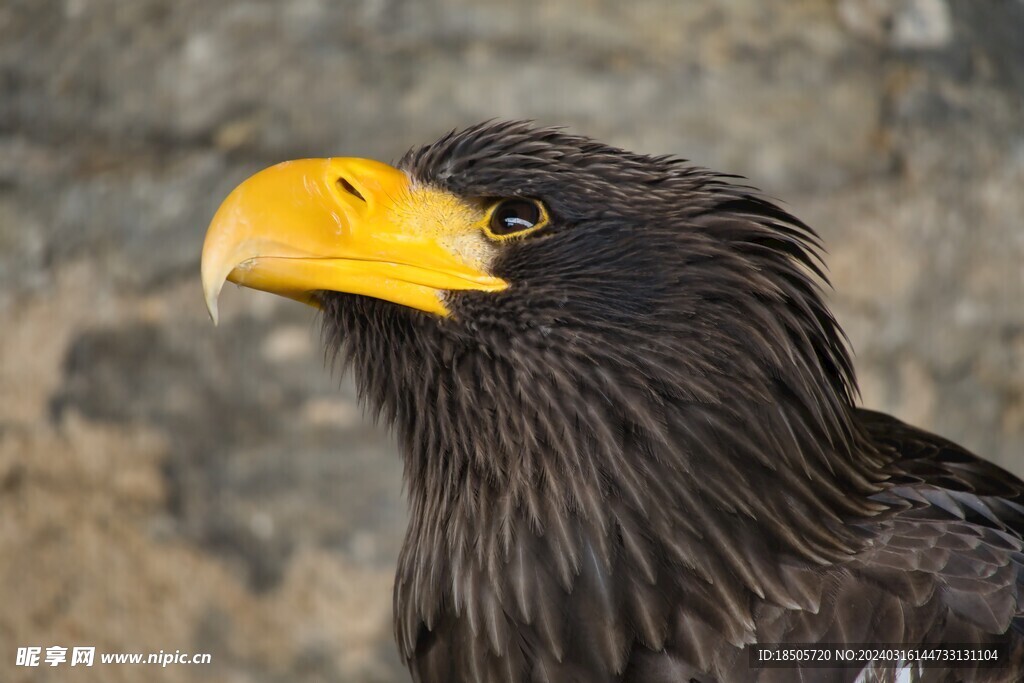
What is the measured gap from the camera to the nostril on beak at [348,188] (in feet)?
6.86

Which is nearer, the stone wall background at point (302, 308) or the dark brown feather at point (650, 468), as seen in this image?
the dark brown feather at point (650, 468)

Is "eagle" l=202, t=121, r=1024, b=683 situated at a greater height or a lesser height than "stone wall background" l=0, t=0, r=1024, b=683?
lesser

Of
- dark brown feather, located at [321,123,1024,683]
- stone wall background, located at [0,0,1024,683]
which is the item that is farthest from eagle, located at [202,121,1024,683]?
stone wall background, located at [0,0,1024,683]

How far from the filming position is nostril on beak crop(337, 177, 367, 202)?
209 cm

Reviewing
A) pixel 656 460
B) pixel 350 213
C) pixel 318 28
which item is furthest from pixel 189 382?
pixel 656 460

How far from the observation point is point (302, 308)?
14.0 feet

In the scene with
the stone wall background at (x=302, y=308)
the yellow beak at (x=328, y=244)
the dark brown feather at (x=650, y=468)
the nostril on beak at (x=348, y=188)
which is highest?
the stone wall background at (x=302, y=308)

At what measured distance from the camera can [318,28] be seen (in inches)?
178

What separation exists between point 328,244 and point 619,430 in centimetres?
60

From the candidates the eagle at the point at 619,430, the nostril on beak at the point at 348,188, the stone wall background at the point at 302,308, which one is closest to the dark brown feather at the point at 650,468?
the eagle at the point at 619,430

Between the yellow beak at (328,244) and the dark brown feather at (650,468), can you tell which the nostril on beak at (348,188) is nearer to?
the yellow beak at (328,244)

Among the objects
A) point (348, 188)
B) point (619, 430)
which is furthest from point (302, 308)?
point (619, 430)

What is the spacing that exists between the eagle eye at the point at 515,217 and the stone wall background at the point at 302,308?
7.23 ft

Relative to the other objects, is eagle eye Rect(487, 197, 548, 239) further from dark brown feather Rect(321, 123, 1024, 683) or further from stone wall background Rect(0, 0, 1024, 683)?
stone wall background Rect(0, 0, 1024, 683)
